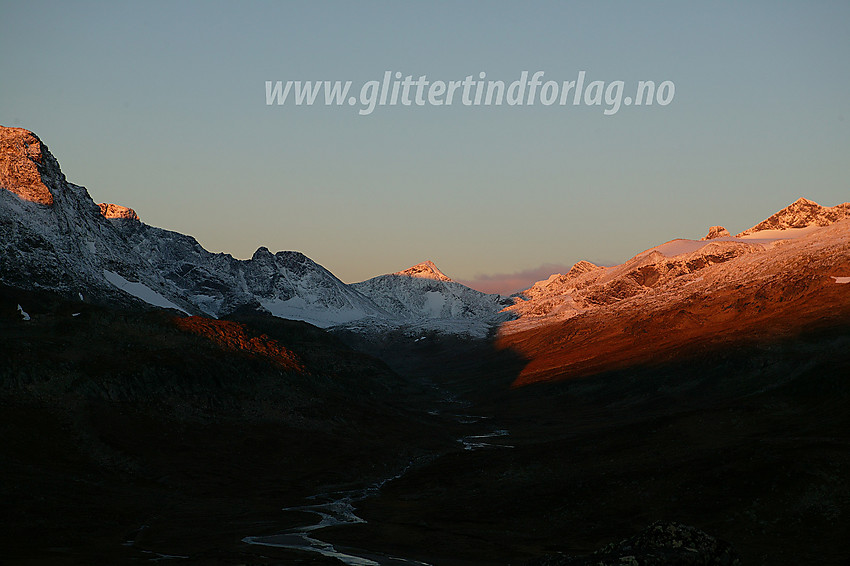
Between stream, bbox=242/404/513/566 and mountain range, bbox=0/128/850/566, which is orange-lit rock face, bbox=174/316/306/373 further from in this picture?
stream, bbox=242/404/513/566

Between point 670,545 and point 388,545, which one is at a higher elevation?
point 670,545

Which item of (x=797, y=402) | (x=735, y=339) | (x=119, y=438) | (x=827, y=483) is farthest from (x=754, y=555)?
(x=735, y=339)

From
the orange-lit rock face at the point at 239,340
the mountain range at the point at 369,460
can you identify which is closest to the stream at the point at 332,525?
the mountain range at the point at 369,460

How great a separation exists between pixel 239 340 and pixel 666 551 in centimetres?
13454

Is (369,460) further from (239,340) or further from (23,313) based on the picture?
(23,313)

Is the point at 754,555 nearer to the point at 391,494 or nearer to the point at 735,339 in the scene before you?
the point at 391,494

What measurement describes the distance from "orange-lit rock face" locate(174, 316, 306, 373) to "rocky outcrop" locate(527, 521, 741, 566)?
404 feet

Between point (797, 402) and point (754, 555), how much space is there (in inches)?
2479

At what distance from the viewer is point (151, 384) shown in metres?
121

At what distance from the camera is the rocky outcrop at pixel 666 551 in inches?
1192

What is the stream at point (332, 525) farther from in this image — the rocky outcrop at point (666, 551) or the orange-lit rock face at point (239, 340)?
the orange-lit rock face at point (239, 340)

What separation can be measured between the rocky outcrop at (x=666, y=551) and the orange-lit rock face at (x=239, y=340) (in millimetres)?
123282

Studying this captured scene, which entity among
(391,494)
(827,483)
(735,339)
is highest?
(735,339)

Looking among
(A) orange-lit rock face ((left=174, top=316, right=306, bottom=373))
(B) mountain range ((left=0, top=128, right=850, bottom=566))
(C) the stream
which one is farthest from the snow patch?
(C) the stream
